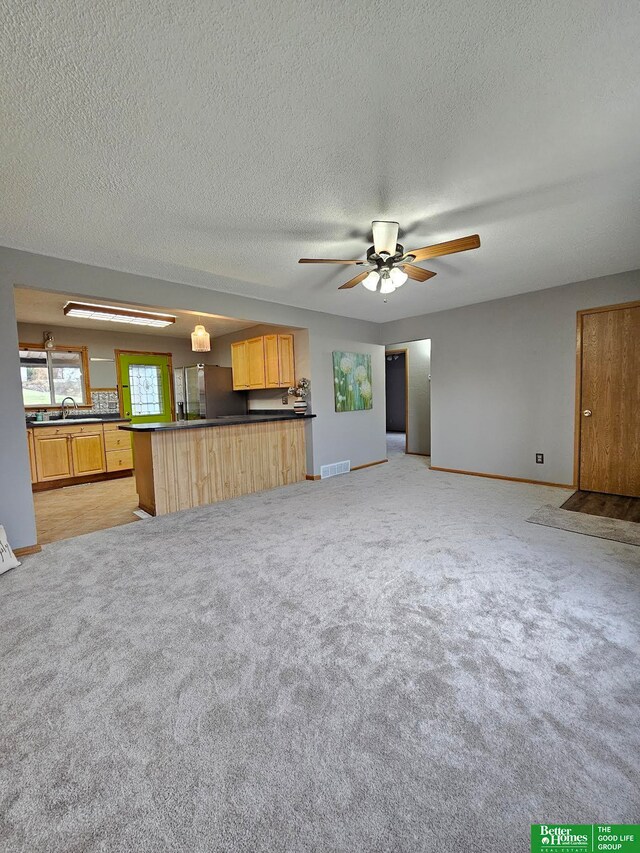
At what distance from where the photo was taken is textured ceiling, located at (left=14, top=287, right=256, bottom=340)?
13.8ft

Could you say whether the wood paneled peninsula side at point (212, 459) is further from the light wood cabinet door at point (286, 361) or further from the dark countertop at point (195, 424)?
the light wood cabinet door at point (286, 361)

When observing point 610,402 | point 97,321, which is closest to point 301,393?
point 97,321

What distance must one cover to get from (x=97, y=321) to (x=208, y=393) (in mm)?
1975

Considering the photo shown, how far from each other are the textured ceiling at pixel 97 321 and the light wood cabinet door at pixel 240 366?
38cm

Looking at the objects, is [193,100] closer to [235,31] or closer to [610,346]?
[235,31]

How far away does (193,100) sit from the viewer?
4.94 feet

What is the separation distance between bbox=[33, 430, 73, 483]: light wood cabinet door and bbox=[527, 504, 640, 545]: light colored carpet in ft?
20.0

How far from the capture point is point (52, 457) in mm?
5238

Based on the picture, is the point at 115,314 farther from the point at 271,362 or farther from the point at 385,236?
the point at 385,236

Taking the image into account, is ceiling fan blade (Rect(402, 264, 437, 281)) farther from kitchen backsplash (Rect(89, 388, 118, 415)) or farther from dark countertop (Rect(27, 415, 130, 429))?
kitchen backsplash (Rect(89, 388, 118, 415))

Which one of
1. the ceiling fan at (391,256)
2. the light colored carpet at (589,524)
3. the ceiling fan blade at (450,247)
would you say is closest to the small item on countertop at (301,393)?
the ceiling fan at (391,256)

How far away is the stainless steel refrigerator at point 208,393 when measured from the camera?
597 centimetres

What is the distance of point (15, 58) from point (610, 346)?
5174mm

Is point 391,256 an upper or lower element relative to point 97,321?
lower
